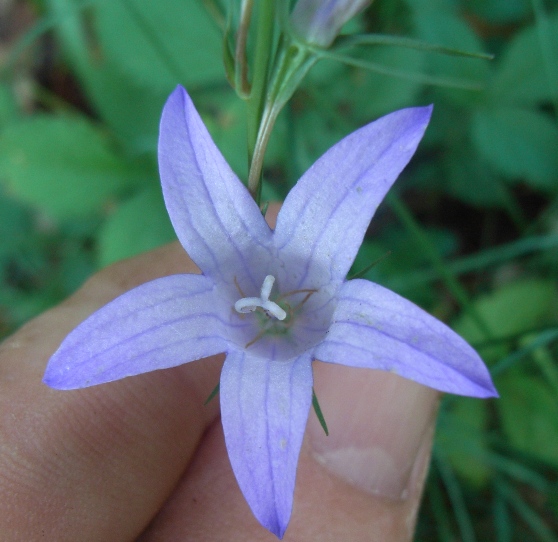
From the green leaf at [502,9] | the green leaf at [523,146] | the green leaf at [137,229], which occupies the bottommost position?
the green leaf at [523,146]

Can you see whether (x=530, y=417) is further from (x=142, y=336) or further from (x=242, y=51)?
(x=242, y=51)

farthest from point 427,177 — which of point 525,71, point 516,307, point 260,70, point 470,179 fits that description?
point 260,70

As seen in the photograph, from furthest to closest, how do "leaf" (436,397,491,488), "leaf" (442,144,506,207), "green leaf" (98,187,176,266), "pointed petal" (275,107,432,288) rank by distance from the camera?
"leaf" (442,144,506,207) < "green leaf" (98,187,176,266) < "leaf" (436,397,491,488) < "pointed petal" (275,107,432,288)

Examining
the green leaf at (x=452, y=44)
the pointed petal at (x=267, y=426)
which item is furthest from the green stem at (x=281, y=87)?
the green leaf at (x=452, y=44)

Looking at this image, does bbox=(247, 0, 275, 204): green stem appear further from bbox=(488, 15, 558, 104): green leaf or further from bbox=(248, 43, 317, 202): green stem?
bbox=(488, 15, 558, 104): green leaf

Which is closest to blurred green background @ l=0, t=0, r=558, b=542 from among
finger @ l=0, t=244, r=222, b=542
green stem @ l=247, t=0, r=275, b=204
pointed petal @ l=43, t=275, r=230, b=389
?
finger @ l=0, t=244, r=222, b=542

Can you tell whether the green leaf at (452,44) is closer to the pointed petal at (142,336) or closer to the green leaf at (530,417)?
the green leaf at (530,417)

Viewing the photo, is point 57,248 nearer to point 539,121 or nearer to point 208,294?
point 208,294
